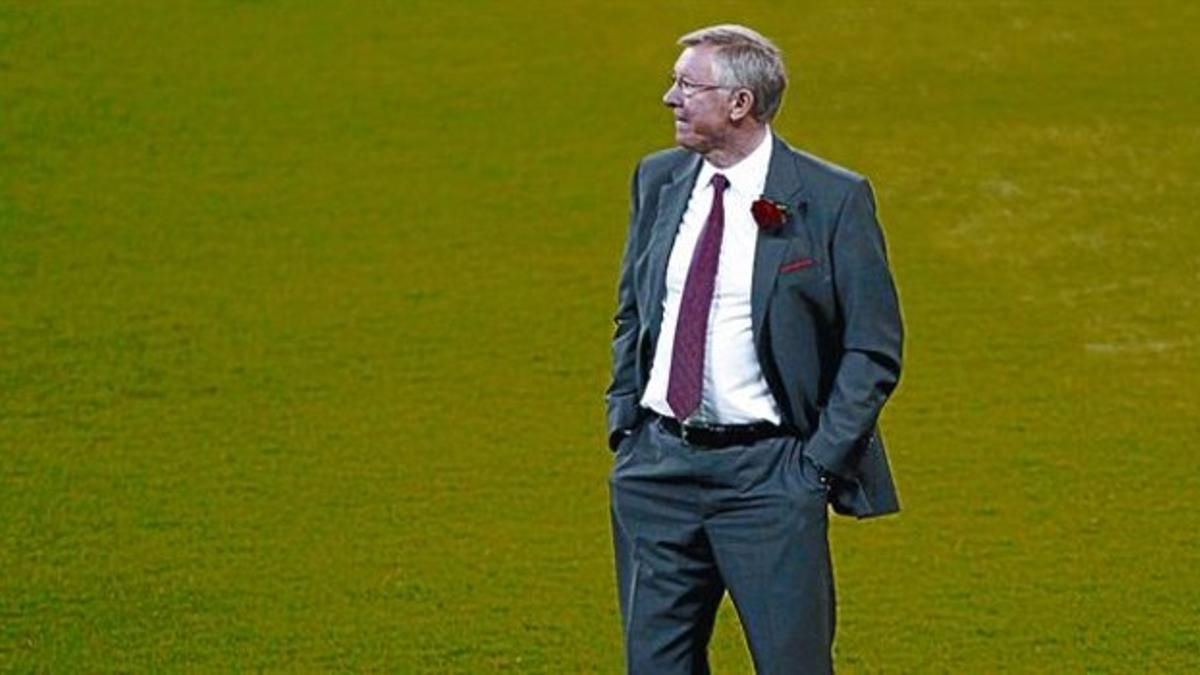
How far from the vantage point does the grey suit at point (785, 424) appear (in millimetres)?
5109

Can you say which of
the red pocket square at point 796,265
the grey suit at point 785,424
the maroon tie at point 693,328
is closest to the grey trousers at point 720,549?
the grey suit at point 785,424

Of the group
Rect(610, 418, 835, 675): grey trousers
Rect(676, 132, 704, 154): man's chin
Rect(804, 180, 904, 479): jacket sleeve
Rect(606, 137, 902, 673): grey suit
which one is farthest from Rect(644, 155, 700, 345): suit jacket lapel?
Rect(804, 180, 904, 479): jacket sleeve

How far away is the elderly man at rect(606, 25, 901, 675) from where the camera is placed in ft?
16.8

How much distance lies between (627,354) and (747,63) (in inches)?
26.8

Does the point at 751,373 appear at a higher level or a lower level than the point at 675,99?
lower

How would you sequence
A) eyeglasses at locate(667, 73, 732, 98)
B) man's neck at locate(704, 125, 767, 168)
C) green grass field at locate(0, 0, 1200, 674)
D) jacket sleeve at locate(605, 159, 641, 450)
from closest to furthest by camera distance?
eyeglasses at locate(667, 73, 732, 98) → man's neck at locate(704, 125, 767, 168) → jacket sleeve at locate(605, 159, 641, 450) → green grass field at locate(0, 0, 1200, 674)

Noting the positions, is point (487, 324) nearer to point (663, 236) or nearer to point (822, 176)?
point (663, 236)

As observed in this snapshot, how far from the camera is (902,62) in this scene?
44.6 feet

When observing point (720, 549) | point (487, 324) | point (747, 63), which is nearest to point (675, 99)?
point (747, 63)

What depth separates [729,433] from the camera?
517 centimetres

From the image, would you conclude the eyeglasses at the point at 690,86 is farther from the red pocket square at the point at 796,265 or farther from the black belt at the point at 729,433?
the black belt at the point at 729,433

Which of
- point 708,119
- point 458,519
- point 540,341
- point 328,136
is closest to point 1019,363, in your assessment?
point 540,341

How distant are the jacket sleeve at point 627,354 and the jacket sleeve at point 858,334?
0.41m

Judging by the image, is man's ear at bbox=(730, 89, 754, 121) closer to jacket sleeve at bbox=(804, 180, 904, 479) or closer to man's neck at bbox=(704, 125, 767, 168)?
man's neck at bbox=(704, 125, 767, 168)
